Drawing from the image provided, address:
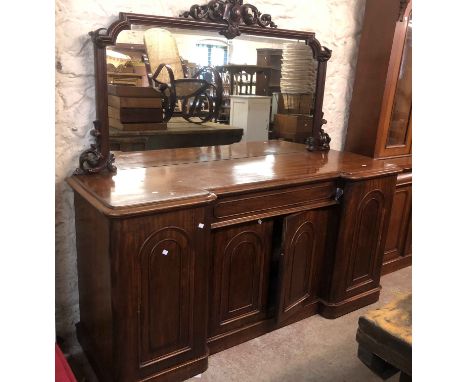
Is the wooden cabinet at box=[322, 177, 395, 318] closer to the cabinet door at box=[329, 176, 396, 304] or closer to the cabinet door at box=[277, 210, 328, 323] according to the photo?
the cabinet door at box=[329, 176, 396, 304]

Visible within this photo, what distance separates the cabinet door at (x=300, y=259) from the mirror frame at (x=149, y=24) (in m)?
0.93

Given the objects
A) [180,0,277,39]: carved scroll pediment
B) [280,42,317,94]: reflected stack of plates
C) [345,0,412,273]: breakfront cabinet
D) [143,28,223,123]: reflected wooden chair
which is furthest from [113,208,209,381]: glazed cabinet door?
[345,0,412,273]: breakfront cabinet

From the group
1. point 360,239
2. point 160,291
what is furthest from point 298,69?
point 160,291

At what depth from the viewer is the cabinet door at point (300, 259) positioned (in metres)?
2.06

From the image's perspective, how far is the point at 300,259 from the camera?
2180 millimetres

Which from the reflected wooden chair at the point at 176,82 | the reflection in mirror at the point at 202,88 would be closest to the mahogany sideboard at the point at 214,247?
the reflection in mirror at the point at 202,88

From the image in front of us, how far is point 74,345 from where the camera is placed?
2.07 meters

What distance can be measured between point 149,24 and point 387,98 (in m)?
1.54

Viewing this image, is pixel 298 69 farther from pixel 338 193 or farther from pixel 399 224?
pixel 399 224

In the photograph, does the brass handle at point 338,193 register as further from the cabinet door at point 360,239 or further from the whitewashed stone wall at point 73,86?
the whitewashed stone wall at point 73,86

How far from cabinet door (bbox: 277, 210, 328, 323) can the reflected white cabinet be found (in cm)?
58
